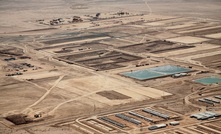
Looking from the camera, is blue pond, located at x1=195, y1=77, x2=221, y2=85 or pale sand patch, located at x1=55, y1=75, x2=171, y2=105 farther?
blue pond, located at x1=195, y1=77, x2=221, y2=85

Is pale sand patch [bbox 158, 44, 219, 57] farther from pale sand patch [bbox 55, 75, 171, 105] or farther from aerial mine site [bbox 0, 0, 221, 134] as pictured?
pale sand patch [bbox 55, 75, 171, 105]

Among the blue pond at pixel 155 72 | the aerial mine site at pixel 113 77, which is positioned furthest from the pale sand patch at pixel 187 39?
the blue pond at pixel 155 72

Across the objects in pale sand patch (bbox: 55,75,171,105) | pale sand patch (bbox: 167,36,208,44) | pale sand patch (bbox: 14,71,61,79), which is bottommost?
pale sand patch (bbox: 14,71,61,79)

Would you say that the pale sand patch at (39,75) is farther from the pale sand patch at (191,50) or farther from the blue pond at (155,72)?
the pale sand patch at (191,50)

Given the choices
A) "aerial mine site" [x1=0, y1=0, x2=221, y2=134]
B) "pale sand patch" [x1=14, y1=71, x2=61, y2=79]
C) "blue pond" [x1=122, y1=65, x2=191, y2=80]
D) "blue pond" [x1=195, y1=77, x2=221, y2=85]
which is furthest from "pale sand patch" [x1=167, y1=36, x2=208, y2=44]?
→ "pale sand patch" [x1=14, y1=71, x2=61, y2=79]

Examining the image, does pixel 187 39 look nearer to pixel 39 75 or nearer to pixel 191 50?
pixel 191 50

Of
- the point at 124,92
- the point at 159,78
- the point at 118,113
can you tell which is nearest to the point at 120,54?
the point at 159,78
